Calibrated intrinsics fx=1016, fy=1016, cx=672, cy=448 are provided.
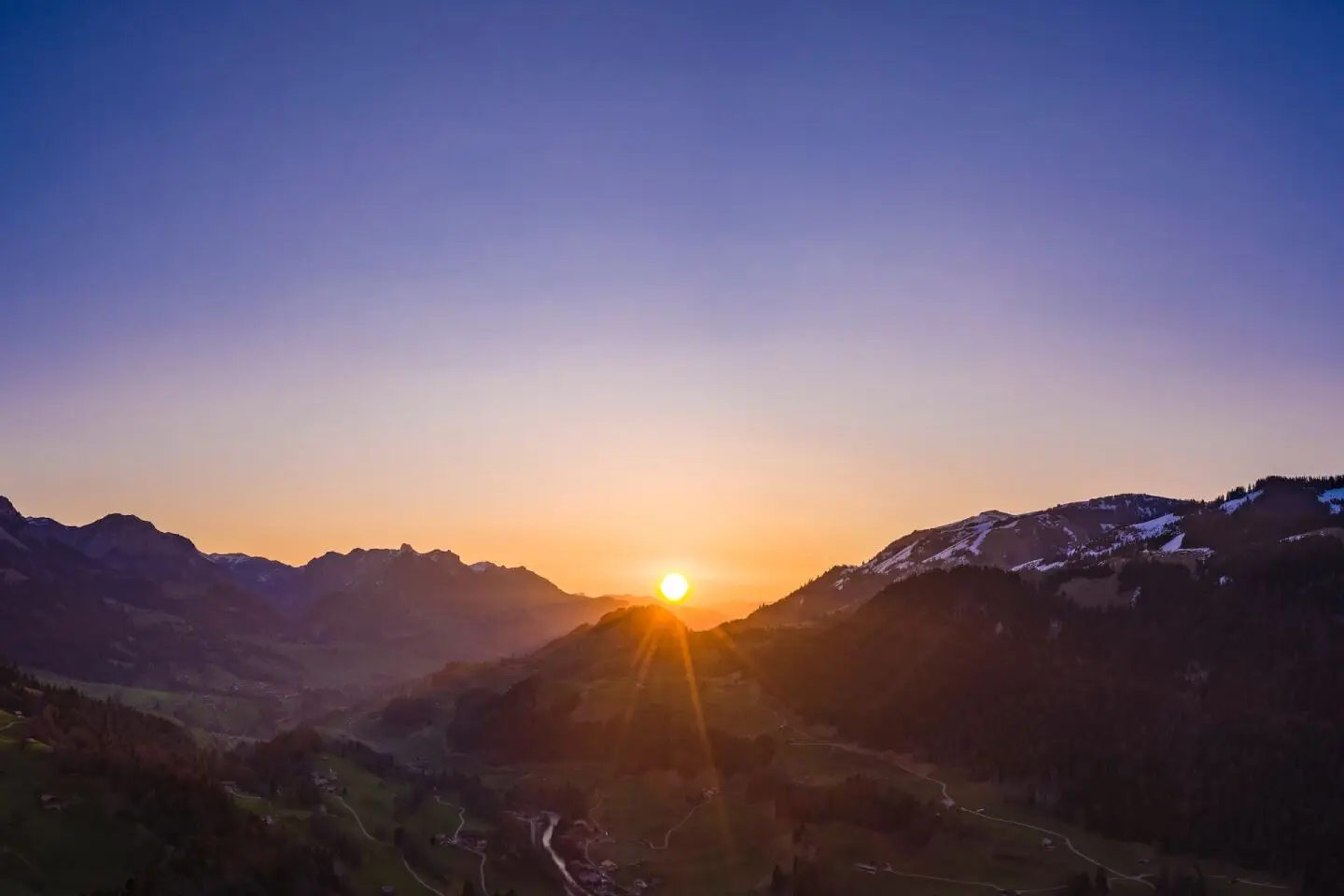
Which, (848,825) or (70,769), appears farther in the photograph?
(848,825)

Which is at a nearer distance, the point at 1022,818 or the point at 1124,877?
the point at 1124,877

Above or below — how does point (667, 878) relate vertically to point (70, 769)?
below

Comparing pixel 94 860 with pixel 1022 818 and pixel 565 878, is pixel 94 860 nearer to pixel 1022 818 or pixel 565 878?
pixel 565 878

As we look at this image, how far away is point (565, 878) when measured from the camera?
19300 centimetres

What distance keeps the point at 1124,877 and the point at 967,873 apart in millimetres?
23524

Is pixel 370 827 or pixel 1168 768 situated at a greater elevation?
pixel 1168 768

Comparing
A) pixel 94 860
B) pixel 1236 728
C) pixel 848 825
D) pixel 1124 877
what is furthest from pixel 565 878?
pixel 1236 728

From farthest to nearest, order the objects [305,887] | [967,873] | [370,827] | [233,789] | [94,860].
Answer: [370,827], [233,789], [967,873], [305,887], [94,860]

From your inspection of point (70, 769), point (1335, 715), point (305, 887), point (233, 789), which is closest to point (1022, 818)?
point (1335, 715)

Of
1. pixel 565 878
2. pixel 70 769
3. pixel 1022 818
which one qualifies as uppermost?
pixel 70 769

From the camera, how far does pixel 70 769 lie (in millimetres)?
149125

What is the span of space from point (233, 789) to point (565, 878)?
209 ft

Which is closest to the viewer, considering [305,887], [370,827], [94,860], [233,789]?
[94,860]

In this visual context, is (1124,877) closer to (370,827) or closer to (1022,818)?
(1022,818)
